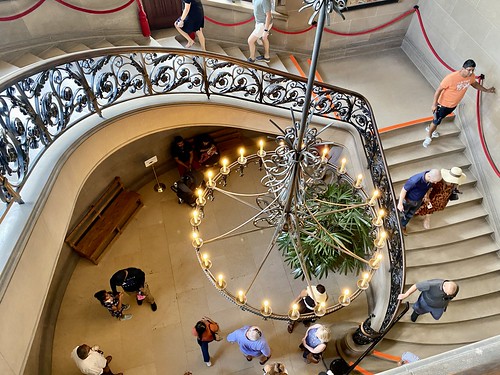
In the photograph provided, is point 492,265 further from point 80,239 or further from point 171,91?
point 80,239

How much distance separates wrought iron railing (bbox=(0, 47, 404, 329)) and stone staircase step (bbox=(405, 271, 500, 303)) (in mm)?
1504

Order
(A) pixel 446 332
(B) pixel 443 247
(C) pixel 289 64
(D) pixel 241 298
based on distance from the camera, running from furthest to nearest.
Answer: (C) pixel 289 64, (B) pixel 443 247, (A) pixel 446 332, (D) pixel 241 298

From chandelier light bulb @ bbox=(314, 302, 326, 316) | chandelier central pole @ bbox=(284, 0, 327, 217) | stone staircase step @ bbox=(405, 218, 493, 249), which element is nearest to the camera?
chandelier central pole @ bbox=(284, 0, 327, 217)

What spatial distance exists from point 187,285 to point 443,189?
4.41 metres

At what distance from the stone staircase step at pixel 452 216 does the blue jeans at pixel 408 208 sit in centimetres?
52

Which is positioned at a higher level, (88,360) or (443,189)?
(443,189)

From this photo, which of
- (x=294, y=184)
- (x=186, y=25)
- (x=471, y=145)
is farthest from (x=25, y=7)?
(x=471, y=145)

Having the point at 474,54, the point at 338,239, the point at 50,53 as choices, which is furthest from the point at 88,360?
the point at 474,54

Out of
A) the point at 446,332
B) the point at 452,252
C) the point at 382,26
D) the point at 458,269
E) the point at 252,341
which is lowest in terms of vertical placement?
the point at 446,332

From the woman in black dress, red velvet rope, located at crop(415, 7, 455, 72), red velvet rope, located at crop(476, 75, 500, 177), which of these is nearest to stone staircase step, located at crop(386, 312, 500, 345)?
red velvet rope, located at crop(476, 75, 500, 177)

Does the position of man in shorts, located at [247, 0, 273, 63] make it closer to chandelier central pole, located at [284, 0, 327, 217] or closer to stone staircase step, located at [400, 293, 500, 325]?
chandelier central pole, located at [284, 0, 327, 217]

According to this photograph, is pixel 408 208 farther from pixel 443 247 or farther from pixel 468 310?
pixel 468 310

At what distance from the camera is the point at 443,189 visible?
5.61 metres

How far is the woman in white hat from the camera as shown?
5188 millimetres
